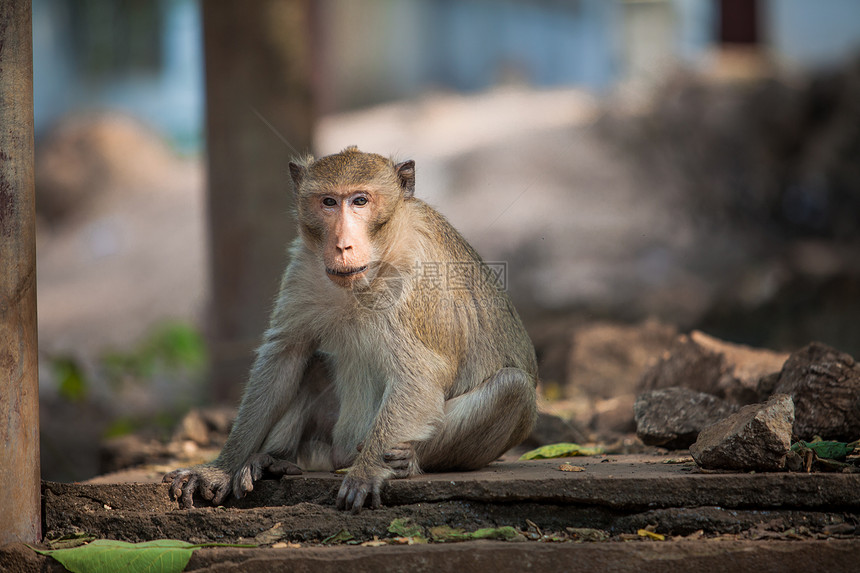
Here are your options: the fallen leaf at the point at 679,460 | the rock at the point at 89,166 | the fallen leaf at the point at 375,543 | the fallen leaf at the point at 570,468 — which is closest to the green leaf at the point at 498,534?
the fallen leaf at the point at 375,543

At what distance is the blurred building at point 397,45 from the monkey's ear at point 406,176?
1443 cm

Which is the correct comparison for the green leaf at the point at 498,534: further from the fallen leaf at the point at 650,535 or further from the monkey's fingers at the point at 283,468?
the monkey's fingers at the point at 283,468

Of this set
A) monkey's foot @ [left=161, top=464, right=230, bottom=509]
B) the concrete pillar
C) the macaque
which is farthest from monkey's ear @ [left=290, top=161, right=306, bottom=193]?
monkey's foot @ [left=161, top=464, right=230, bottom=509]

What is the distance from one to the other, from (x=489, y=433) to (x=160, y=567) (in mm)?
1530

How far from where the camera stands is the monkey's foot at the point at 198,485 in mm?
4254

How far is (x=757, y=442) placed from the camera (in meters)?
3.77

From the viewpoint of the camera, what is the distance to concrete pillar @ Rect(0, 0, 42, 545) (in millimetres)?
3814

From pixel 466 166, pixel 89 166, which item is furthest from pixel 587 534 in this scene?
pixel 89 166

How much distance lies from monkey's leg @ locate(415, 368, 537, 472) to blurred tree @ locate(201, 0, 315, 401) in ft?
13.4

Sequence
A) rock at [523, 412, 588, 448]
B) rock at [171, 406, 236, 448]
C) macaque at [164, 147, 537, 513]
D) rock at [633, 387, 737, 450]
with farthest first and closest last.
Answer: rock at [171, 406, 236, 448]
rock at [523, 412, 588, 448]
rock at [633, 387, 737, 450]
macaque at [164, 147, 537, 513]

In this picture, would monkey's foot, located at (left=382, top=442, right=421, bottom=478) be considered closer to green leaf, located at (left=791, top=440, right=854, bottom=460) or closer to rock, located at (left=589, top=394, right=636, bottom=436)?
green leaf, located at (left=791, top=440, right=854, bottom=460)

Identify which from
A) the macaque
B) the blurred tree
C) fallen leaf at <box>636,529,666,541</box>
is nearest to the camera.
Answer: fallen leaf at <box>636,529,666,541</box>

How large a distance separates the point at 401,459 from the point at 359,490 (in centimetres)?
28

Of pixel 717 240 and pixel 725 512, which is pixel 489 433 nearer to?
pixel 725 512
